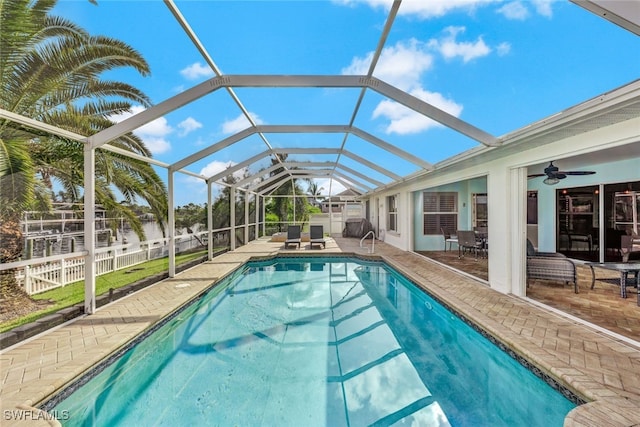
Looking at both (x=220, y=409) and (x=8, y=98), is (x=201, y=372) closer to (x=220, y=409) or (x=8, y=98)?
(x=220, y=409)

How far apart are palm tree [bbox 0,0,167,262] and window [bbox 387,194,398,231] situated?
35.8ft

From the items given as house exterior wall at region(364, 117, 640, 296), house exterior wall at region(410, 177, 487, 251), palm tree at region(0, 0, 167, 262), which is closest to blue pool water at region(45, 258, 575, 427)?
house exterior wall at region(364, 117, 640, 296)

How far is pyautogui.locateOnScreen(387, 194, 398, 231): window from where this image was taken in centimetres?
1409

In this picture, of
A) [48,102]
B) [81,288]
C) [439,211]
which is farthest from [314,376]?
[439,211]

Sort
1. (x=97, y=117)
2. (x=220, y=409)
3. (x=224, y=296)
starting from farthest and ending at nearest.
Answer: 1. (x=224, y=296)
2. (x=97, y=117)
3. (x=220, y=409)

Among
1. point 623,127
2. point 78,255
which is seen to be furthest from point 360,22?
point 78,255

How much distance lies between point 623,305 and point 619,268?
0.62 meters

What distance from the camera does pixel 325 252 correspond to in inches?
469

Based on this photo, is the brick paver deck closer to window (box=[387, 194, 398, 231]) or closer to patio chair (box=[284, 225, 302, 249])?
patio chair (box=[284, 225, 302, 249])

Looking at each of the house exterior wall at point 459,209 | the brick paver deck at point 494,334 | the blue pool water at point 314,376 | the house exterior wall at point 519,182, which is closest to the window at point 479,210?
Answer: the house exterior wall at point 459,209

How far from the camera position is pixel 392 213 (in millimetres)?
14781

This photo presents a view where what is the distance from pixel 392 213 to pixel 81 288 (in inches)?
488

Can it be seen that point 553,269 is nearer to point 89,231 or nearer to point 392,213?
point 89,231

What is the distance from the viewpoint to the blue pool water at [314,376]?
2.97m
